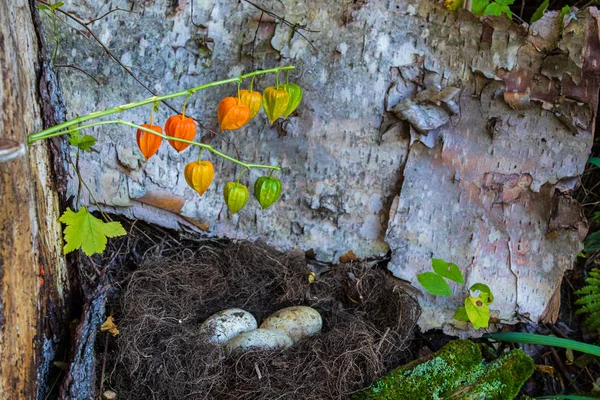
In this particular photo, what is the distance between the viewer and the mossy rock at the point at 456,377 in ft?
6.02

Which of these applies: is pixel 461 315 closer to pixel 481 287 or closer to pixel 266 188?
pixel 481 287

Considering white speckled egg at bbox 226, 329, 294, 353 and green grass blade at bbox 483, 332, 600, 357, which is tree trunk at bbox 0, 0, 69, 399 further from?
green grass blade at bbox 483, 332, 600, 357

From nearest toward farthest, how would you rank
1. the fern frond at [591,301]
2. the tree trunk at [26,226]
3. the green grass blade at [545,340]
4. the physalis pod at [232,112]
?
the tree trunk at [26,226] → the physalis pod at [232,112] → the green grass blade at [545,340] → the fern frond at [591,301]

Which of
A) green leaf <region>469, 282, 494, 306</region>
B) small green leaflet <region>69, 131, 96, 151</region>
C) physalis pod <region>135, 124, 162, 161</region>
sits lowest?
green leaf <region>469, 282, 494, 306</region>

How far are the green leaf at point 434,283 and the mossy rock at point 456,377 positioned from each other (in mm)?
188

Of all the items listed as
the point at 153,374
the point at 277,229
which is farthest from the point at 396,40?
the point at 153,374

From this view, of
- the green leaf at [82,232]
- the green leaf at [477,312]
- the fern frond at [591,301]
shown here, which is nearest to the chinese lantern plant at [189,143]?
the green leaf at [82,232]

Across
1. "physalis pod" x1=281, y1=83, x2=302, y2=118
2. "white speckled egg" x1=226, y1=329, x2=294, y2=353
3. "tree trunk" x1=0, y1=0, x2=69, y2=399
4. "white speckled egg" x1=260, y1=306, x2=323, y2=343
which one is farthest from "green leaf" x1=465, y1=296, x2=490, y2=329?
"tree trunk" x1=0, y1=0, x2=69, y2=399

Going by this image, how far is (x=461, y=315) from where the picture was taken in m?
2.21

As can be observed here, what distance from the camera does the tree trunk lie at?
1402mm

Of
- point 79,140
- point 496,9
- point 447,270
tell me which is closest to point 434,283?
point 447,270

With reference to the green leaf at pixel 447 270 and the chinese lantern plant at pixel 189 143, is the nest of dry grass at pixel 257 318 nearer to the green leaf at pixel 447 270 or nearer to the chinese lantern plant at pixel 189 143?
the green leaf at pixel 447 270

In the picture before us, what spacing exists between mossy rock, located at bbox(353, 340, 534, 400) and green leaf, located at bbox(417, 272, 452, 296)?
7.4 inches

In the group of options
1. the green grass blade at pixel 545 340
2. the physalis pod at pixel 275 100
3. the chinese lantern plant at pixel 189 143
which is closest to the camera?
the chinese lantern plant at pixel 189 143
